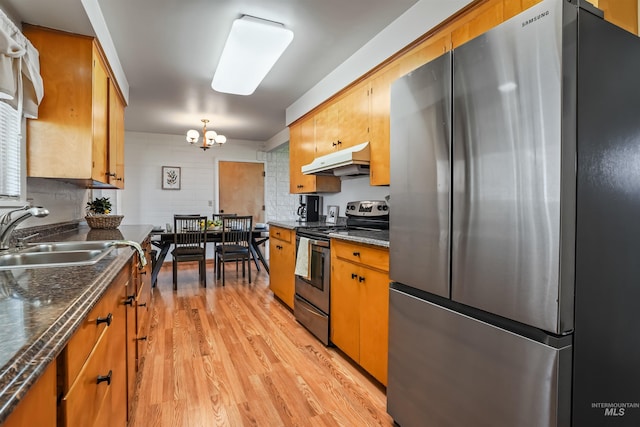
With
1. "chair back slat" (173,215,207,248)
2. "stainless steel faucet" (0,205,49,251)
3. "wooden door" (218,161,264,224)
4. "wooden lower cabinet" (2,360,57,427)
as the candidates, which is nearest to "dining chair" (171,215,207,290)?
"chair back slat" (173,215,207,248)

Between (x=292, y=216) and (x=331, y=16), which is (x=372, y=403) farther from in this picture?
(x=292, y=216)

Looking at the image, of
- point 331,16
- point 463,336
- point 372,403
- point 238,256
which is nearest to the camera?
point 463,336

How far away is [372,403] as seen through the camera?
1.87 m

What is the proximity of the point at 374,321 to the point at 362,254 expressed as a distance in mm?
405

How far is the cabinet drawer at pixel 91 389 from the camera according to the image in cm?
73

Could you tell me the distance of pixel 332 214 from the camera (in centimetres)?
379

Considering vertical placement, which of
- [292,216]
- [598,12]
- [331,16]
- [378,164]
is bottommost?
[292,216]

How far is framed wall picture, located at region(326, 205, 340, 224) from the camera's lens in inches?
147

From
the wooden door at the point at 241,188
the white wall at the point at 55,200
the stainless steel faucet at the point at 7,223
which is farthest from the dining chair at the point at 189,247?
the stainless steel faucet at the point at 7,223

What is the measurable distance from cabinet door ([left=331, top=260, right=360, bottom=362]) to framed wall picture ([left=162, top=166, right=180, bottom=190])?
446cm

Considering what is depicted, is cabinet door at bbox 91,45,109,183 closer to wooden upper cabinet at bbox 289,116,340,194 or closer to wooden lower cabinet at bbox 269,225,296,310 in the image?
wooden lower cabinet at bbox 269,225,296,310

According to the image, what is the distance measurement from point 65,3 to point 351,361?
2.70 metres

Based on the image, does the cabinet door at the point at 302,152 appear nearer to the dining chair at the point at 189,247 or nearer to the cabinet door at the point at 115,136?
the dining chair at the point at 189,247

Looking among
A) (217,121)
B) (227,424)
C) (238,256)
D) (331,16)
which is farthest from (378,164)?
(217,121)
